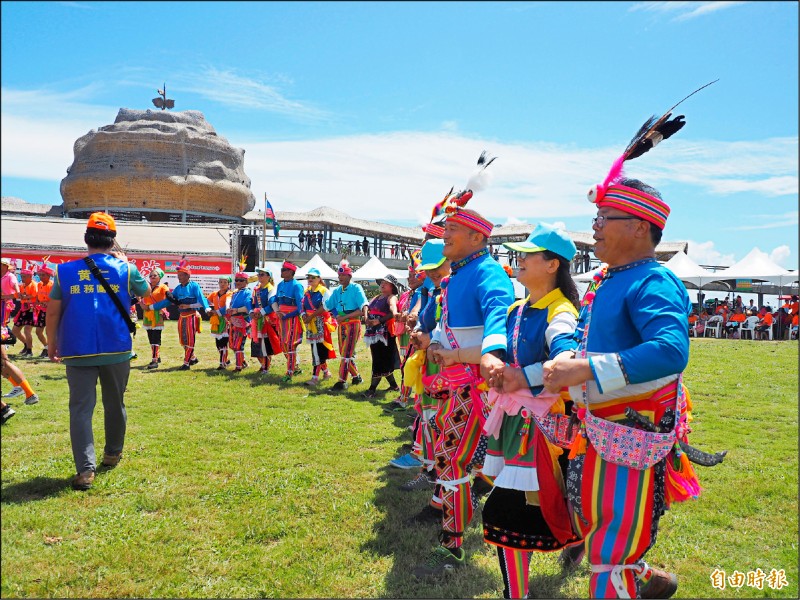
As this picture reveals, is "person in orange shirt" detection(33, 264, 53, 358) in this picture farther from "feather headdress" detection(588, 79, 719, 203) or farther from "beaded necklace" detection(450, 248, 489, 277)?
"feather headdress" detection(588, 79, 719, 203)

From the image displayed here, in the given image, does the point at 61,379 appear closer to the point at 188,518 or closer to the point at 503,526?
the point at 188,518

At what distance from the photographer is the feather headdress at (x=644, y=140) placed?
2.59m

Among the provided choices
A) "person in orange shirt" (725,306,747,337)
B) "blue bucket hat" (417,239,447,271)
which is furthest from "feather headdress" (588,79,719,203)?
"person in orange shirt" (725,306,747,337)

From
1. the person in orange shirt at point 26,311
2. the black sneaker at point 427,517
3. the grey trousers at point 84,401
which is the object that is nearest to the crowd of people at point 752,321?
the black sneaker at point 427,517

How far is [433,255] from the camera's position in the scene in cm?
485

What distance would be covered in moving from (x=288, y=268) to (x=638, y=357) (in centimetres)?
900

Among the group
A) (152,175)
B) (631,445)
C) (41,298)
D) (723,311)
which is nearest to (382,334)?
(631,445)

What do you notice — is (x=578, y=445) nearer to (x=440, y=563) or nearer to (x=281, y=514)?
(x=440, y=563)

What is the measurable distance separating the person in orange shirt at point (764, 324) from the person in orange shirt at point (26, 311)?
25727 millimetres

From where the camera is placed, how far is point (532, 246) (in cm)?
298

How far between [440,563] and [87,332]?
139 inches

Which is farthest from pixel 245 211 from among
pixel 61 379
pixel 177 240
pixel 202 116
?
pixel 61 379

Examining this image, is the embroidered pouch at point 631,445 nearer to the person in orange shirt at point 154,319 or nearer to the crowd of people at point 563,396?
the crowd of people at point 563,396

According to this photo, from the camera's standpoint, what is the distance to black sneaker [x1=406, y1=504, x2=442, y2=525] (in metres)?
4.37
